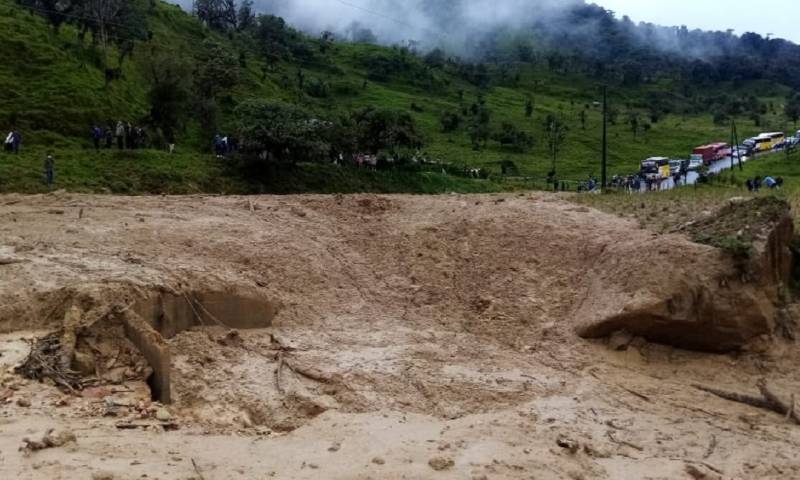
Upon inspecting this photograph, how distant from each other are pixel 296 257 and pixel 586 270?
20.1ft

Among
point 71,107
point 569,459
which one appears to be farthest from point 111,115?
point 569,459

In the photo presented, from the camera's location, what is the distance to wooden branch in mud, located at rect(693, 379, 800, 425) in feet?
41.2

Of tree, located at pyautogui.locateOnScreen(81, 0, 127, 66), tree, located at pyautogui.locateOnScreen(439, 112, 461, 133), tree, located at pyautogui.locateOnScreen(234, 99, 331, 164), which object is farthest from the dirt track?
tree, located at pyautogui.locateOnScreen(439, 112, 461, 133)

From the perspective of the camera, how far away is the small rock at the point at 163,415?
984 centimetres

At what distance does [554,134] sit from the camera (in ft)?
221

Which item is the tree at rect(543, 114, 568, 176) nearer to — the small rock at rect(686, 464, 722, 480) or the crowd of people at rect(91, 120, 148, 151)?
the crowd of people at rect(91, 120, 148, 151)

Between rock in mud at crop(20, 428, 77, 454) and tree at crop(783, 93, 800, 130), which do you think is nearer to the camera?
rock in mud at crop(20, 428, 77, 454)

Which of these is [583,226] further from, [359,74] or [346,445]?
[359,74]

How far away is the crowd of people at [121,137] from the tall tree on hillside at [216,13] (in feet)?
146

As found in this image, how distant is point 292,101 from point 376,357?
1765 inches

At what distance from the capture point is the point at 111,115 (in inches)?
1459

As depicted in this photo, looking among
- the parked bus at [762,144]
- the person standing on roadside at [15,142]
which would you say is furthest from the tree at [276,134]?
the parked bus at [762,144]

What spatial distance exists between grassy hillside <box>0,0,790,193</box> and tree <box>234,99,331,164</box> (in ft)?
3.39

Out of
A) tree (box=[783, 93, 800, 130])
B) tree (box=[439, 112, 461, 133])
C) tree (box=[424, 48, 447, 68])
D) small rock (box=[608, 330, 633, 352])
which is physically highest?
tree (box=[424, 48, 447, 68])
